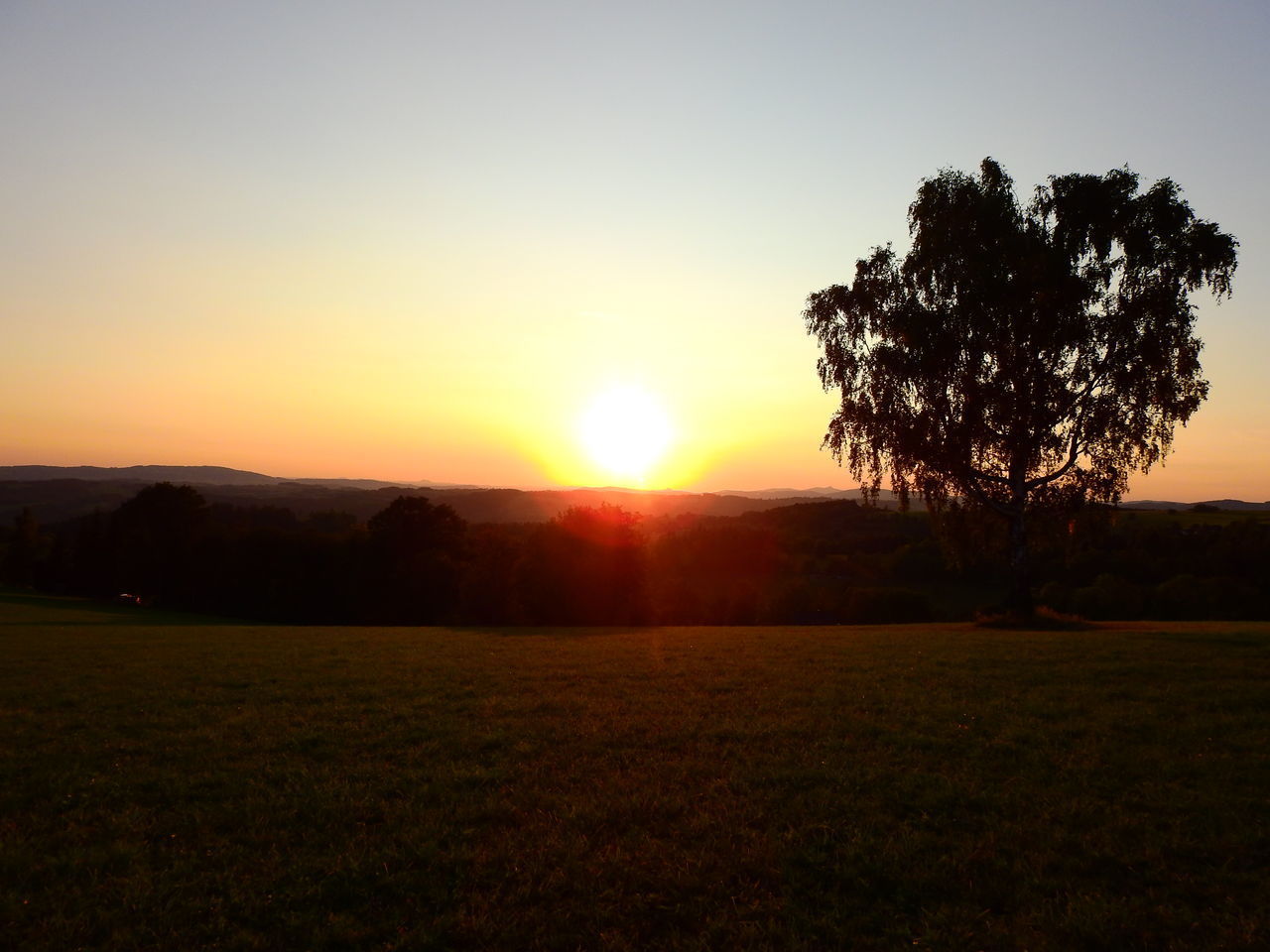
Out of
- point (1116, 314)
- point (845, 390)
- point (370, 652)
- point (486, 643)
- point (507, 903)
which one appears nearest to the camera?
point (507, 903)

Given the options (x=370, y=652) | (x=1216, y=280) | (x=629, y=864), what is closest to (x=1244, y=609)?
(x=1216, y=280)

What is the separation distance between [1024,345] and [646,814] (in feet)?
91.7

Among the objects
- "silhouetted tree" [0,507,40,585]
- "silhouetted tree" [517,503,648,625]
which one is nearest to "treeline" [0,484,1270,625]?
"silhouetted tree" [517,503,648,625]

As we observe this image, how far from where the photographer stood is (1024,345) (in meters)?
29.5

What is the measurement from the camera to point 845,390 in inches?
1271

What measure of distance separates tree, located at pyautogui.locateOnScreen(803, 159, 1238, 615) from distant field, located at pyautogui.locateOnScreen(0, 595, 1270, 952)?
46.8ft

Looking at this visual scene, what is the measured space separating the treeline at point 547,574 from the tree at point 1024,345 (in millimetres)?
22441

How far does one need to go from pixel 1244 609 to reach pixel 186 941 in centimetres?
6862

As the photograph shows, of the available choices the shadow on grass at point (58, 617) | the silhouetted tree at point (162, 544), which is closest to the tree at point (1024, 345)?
the shadow on grass at point (58, 617)

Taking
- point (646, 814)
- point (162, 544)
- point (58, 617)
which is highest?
point (646, 814)

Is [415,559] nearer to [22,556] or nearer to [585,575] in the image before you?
[585,575]

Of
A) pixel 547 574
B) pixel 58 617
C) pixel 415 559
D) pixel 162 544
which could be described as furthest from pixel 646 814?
pixel 162 544

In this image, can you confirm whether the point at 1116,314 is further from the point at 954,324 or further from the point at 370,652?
the point at 370,652

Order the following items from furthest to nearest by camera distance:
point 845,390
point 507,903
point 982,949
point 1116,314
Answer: point 845,390, point 1116,314, point 507,903, point 982,949
